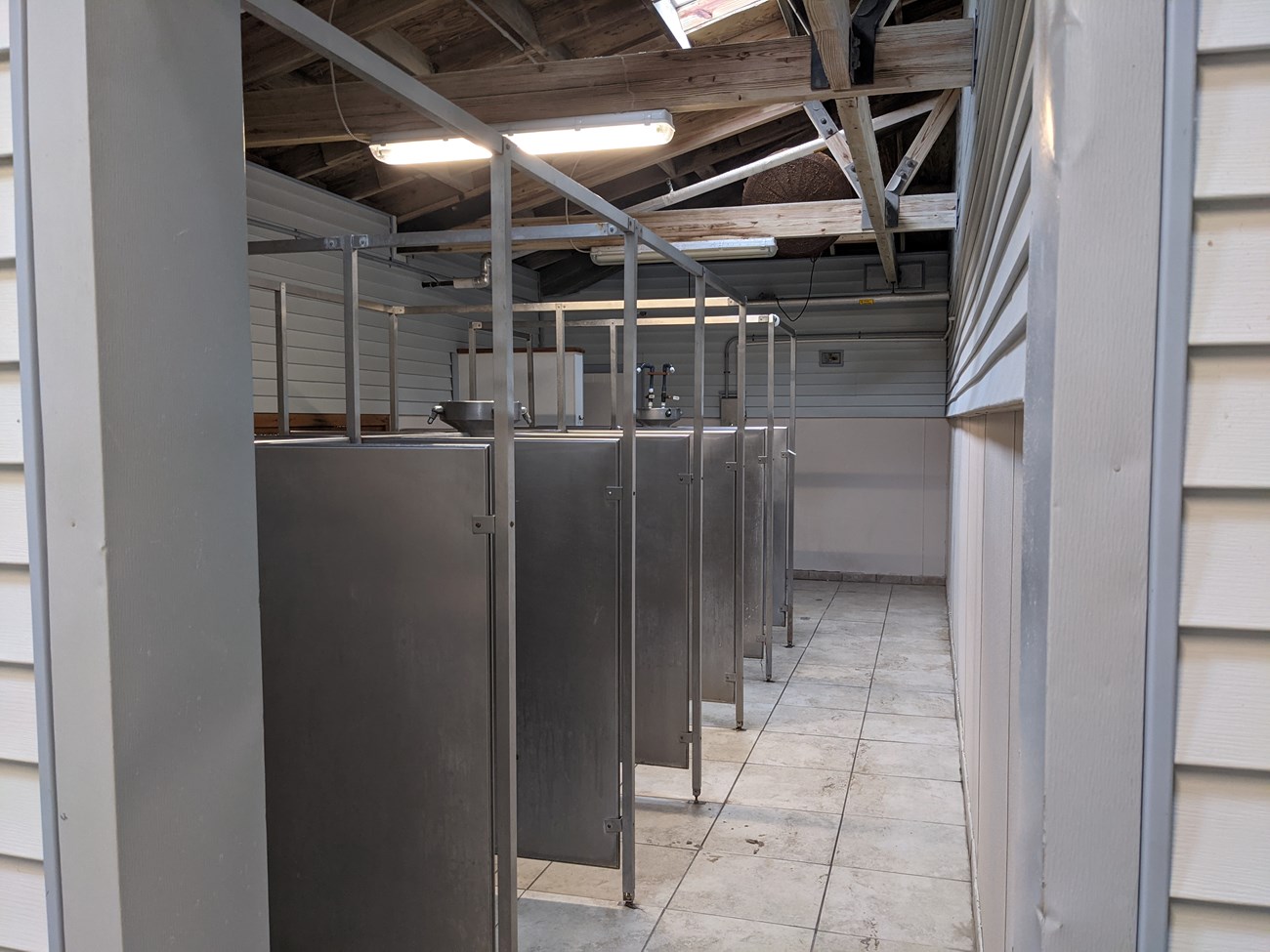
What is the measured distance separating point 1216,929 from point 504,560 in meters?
1.39

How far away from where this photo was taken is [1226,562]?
0.89 meters

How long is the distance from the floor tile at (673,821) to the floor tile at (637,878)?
78 millimetres

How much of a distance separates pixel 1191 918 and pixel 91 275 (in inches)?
52.3

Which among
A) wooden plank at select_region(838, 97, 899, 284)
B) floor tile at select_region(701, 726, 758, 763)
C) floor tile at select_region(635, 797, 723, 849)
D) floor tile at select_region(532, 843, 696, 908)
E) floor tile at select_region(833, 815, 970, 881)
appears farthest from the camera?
floor tile at select_region(701, 726, 758, 763)

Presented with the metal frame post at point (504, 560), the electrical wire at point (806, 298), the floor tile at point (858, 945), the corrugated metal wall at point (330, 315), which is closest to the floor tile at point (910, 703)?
the floor tile at point (858, 945)

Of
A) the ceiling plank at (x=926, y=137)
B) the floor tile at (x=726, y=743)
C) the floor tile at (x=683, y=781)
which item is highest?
the ceiling plank at (x=926, y=137)

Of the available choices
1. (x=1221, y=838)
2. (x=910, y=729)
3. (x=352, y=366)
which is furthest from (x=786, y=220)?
(x=1221, y=838)

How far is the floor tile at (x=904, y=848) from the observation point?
119 inches

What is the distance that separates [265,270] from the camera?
5.27 m

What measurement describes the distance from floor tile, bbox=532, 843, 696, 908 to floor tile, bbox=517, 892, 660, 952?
2.8 inches

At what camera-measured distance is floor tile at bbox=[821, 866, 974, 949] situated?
2629mm

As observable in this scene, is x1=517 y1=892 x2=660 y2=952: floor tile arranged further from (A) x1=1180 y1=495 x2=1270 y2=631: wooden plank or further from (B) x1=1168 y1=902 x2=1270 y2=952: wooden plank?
(A) x1=1180 y1=495 x2=1270 y2=631: wooden plank

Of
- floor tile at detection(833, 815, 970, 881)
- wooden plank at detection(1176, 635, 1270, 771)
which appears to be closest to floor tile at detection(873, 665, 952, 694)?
floor tile at detection(833, 815, 970, 881)

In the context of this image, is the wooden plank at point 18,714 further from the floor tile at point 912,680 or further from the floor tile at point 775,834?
the floor tile at point 912,680
